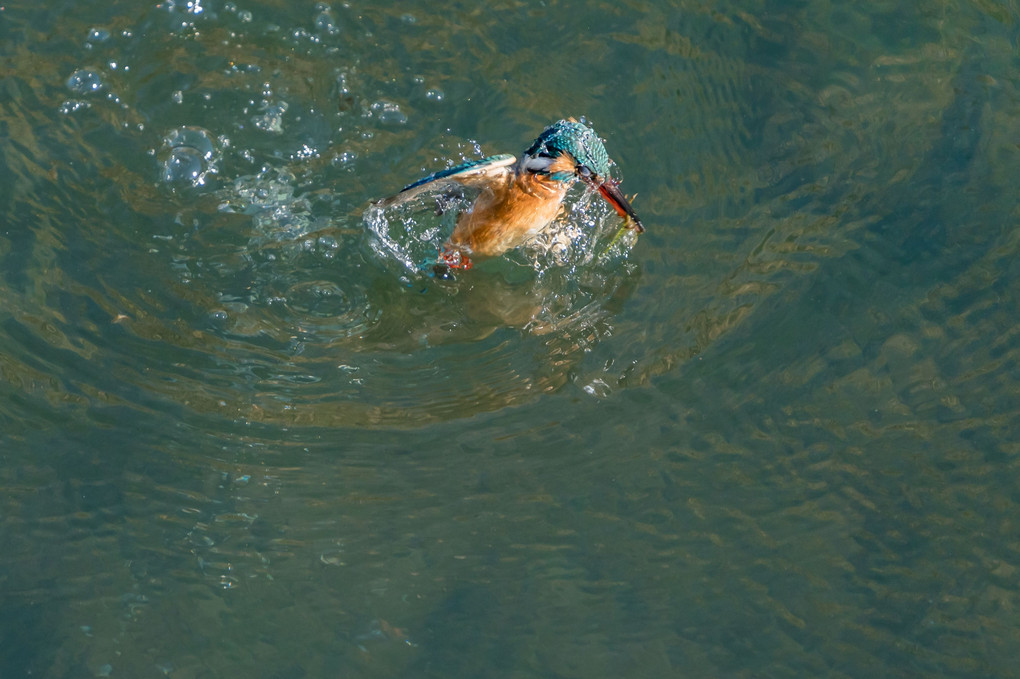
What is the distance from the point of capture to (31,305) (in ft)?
12.6

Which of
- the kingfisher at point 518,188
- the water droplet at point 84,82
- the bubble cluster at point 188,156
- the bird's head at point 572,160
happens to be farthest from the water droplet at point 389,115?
the water droplet at point 84,82

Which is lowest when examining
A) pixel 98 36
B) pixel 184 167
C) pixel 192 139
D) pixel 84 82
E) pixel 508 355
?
pixel 508 355

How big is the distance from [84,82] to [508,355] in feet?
7.84

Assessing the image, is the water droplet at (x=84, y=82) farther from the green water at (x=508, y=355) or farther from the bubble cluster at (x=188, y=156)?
the bubble cluster at (x=188, y=156)

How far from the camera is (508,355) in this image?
12.2ft

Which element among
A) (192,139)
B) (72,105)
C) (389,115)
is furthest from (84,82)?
(389,115)

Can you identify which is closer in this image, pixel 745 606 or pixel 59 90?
pixel 745 606

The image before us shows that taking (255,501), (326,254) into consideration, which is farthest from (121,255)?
(255,501)

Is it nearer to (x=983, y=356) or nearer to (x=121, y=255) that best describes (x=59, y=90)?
(x=121, y=255)

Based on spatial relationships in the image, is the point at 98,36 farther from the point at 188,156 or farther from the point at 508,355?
the point at 508,355

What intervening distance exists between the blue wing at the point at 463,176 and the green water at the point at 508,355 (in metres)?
0.46

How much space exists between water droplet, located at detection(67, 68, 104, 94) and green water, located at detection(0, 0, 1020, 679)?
2 centimetres

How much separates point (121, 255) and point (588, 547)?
2.40 meters

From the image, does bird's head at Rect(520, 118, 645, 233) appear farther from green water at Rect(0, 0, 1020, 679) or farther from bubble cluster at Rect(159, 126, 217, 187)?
bubble cluster at Rect(159, 126, 217, 187)
